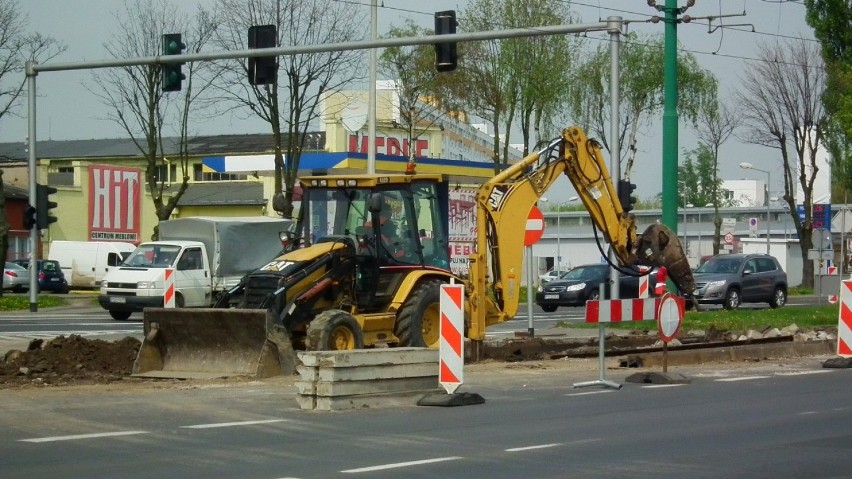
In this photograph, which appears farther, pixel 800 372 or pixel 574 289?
pixel 574 289

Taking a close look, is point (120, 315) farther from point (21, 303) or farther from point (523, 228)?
point (523, 228)

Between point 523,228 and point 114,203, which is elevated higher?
point 114,203

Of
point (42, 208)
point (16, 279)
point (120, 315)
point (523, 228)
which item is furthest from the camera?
point (16, 279)

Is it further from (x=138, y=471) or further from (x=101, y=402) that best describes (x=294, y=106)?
(x=138, y=471)

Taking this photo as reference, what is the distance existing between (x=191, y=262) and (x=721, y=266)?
1643cm

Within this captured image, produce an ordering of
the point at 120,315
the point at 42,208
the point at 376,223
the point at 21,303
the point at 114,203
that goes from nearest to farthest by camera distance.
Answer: the point at 376,223 → the point at 42,208 → the point at 120,315 → the point at 21,303 → the point at 114,203

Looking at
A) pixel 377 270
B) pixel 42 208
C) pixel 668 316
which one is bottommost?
pixel 668 316

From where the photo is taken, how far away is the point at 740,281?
3894 centimetres

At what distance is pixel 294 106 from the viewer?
45625mm

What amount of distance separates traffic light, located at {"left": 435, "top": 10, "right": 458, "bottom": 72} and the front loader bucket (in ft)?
27.7

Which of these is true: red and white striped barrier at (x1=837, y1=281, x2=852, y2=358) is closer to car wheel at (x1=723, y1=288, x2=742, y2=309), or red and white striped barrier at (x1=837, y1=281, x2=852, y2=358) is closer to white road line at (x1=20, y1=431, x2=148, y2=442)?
white road line at (x1=20, y1=431, x2=148, y2=442)

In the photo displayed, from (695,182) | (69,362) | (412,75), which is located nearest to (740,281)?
(412,75)

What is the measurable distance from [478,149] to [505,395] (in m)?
63.7

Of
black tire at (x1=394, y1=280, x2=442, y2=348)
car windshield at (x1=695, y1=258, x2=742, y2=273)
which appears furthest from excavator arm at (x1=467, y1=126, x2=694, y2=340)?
car windshield at (x1=695, y1=258, x2=742, y2=273)
